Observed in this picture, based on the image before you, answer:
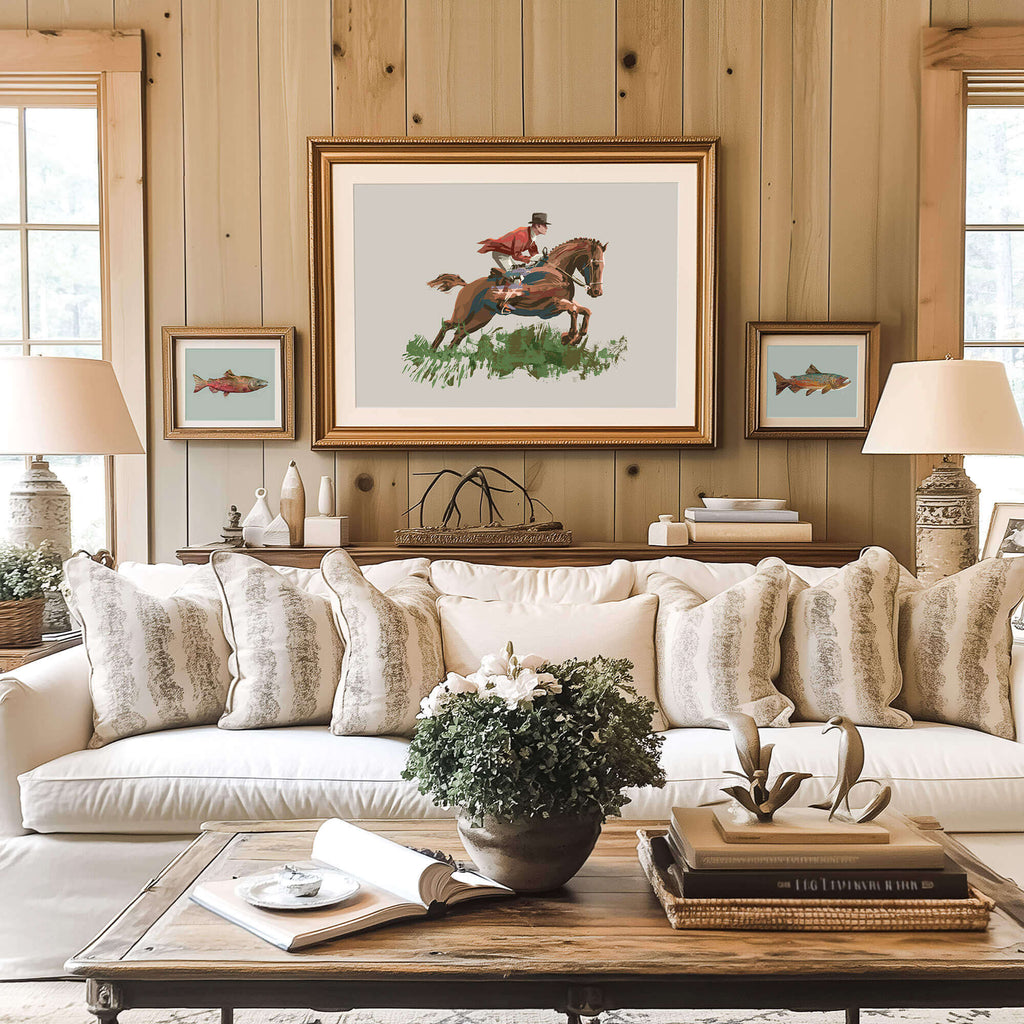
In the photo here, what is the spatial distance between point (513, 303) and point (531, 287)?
81 millimetres

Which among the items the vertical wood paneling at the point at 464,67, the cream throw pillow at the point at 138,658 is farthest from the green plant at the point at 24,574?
the vertical wood paneling at the point at 464,67

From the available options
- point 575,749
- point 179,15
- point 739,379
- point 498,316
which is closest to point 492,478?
point 498,316

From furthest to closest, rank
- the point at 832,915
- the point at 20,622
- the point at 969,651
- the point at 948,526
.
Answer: the point at 948,526 < the point at 20,622 < the point at 969,651 < the point at 832,915

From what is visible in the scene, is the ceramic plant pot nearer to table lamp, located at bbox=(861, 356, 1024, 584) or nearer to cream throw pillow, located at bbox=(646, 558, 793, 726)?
cream throw pillow, located at bbox=(646, 558, 793, 726)

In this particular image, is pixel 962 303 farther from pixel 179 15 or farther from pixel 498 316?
pixel 179 15

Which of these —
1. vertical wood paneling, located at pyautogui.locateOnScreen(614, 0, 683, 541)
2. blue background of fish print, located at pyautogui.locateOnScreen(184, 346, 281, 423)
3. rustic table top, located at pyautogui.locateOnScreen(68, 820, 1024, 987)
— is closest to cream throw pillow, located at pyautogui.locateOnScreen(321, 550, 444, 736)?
rustic table top, located at pyautogui.locateOnScreen(68, 820, 1024, 987)

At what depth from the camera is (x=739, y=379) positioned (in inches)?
137

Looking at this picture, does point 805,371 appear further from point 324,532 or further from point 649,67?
point 324,532

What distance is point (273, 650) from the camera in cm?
245

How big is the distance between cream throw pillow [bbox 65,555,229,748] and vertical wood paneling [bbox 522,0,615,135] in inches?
79.3

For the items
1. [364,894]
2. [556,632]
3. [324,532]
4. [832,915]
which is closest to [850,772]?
[832,915]

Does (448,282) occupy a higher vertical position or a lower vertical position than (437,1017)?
higher

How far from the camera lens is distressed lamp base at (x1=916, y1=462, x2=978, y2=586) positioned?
3.03 m

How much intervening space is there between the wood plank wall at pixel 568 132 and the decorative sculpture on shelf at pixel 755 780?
1983 millimetres
